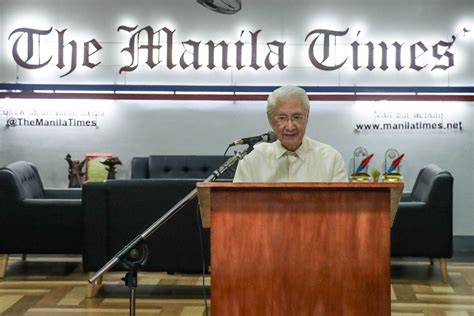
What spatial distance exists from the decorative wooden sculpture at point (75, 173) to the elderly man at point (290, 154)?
18.4 ft

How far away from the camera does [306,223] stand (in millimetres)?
2139

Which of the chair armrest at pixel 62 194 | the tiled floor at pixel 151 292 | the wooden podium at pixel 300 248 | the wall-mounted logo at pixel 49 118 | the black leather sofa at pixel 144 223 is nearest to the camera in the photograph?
the wooden podium at pixel 300 248

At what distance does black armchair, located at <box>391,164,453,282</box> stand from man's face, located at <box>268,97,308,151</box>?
3249 mm

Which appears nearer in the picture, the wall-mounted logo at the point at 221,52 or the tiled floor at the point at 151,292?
the tiled floor at the point at 151,292

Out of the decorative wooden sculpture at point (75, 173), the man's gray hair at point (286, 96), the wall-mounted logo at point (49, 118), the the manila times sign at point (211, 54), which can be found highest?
the the manila times sign at point (211, 54)

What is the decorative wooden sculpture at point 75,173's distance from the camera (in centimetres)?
828

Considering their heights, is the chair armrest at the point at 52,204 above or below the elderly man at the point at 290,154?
below

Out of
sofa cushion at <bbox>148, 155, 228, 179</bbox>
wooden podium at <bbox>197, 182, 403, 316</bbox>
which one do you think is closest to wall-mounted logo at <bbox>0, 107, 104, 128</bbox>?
sofa cushion at <bbox>148, 155, 228, 179</bbox>

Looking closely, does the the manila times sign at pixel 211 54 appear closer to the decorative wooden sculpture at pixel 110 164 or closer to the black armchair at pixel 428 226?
the decorative wooden sculpture at pixel 110 164

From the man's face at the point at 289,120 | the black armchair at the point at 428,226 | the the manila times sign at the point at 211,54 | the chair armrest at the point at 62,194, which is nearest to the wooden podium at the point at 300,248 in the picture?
the man's face at the point at 289,120

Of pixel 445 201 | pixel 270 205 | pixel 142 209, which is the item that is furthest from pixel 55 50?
pixel 270 205

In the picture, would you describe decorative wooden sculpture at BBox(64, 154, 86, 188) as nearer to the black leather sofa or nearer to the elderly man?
the black leather sofa

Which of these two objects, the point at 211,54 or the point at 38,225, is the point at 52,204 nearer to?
the point at 38,225

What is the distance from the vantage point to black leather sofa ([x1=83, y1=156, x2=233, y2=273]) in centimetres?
537
